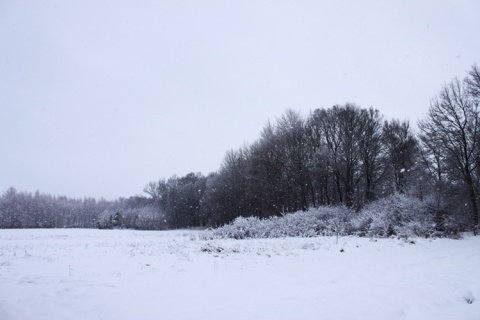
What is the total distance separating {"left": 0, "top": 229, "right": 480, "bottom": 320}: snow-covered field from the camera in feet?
17.3

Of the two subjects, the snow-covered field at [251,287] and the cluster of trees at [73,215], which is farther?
the cluster of trees at [73,215]

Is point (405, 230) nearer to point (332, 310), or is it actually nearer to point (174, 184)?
point (332, 310)

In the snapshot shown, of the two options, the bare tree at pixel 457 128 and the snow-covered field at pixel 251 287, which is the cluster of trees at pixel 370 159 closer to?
the bare tree at pixel 457 128

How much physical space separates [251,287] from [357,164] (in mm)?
30693

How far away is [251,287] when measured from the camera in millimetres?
7074

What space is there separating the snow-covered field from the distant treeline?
38.8 ft

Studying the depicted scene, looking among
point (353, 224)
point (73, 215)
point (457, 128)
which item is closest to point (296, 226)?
point (353, 224)

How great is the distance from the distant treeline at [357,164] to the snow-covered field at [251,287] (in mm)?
11835

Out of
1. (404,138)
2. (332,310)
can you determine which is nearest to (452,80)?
(404,138)

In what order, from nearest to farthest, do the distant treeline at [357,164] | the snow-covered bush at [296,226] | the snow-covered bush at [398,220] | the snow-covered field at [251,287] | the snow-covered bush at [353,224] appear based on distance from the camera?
the snow-covered field at [251,287] < the snow-covered bush at [398,220] < the snow-covered bush at [353,224] < the snow-covered bush at [296,226] < the distant treeline at [357,164]

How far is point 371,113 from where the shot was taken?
1305 inches

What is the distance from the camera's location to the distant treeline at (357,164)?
21.6m

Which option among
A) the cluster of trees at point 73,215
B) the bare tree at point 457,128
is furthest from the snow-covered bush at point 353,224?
the cluster of trees at point 73,215

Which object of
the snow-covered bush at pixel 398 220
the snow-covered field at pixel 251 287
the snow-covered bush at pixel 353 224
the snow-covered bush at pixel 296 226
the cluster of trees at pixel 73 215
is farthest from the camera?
the cluster of trees at pixel 73 215
